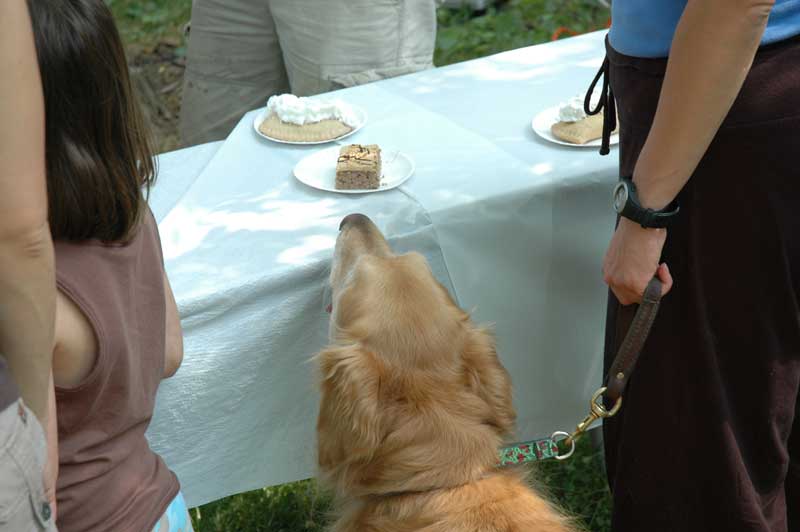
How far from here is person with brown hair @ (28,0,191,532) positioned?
54.1 inches

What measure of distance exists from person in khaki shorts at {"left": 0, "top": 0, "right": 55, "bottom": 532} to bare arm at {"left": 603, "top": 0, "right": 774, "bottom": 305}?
105cm

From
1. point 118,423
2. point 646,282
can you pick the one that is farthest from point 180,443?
point 646,282

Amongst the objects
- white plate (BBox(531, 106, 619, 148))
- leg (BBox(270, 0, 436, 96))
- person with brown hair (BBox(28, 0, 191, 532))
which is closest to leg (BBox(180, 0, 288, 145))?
leg (BBox(270, 0, 436, 96))

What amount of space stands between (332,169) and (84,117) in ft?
3.55

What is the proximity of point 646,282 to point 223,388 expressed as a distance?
3.26 ft

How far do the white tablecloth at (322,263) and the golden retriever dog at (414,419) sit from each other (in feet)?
0.89

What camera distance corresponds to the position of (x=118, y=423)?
156 cm

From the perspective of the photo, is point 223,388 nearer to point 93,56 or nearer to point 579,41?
point 93,56

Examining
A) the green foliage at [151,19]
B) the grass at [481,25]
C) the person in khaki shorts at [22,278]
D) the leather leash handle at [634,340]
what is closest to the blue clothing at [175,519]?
the person in khaki shorts at [22,278]

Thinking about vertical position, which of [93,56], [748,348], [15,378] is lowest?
[748,348]

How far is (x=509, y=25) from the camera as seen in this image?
6770 mm

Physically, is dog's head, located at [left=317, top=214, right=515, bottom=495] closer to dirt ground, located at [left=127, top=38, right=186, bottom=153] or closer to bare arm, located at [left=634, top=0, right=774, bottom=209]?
bare arm, located at [left=634, top=0, right=774, bottom=209]

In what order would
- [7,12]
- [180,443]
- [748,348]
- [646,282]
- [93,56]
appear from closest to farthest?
[7,12]
[93,56]
[646,282]
[748,348]
[180,443]

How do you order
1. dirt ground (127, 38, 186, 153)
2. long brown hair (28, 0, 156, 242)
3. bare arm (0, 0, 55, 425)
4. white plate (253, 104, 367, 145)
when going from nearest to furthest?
bare arm (0, 0, 55, 425) < long brown hair (28, 0, 156, 242) < white plate (253, 104, 367, 145) < dirt ground (127, 38, 186, 153)
